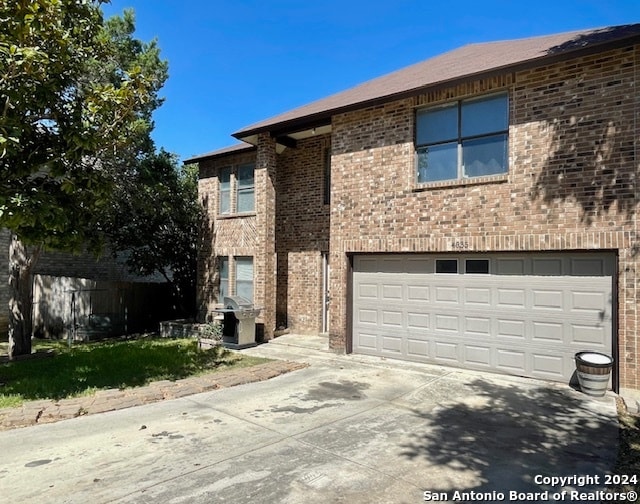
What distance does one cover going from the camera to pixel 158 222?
15.8 m

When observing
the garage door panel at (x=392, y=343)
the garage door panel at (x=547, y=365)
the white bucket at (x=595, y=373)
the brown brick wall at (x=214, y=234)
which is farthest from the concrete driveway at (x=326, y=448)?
the brown brick wall at (x=214, y=234)

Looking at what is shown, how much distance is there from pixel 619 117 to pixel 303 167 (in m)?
8.30

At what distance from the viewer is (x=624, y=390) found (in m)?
7.00

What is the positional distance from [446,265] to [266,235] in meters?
5.60

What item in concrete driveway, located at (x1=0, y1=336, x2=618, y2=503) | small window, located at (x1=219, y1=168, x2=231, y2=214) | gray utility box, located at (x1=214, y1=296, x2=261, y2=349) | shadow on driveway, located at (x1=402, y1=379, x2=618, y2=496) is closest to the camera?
concrete driveway, located at (x1=0, y1=336, x2=618, y2=503)

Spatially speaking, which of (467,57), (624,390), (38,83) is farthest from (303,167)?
(624,390)

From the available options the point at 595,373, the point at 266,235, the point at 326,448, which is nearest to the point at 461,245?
the point at 595,373

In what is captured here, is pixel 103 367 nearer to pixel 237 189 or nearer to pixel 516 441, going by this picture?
pixel 237 189

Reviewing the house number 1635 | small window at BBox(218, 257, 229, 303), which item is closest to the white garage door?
the house number 1635

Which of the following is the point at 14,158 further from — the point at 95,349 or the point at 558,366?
the point at 558,366

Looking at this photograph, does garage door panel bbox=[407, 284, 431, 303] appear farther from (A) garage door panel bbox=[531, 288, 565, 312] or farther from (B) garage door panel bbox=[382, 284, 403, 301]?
(A) garage door panel bbox=[531, 288, 565, 312]

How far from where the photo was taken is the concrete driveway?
390cm

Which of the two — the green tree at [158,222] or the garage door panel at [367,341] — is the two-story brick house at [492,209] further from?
the green tree at [158,222]

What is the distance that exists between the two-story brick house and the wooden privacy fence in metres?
5.71
